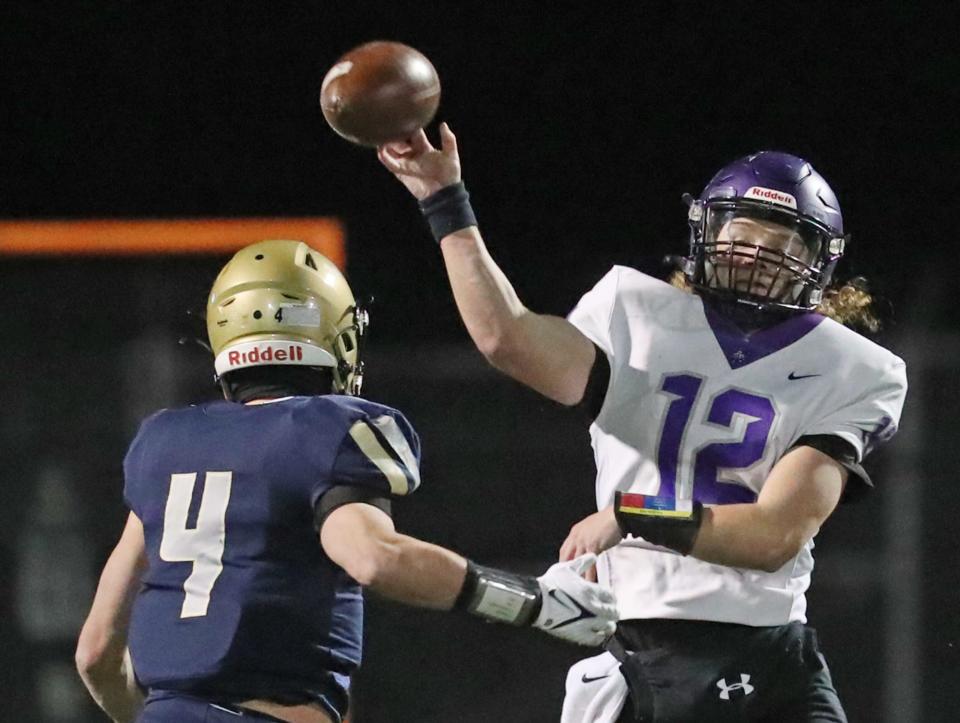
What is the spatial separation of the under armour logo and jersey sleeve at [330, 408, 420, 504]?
611 millimetres

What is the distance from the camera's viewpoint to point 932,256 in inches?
246

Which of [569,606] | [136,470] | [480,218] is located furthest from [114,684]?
[480,218]

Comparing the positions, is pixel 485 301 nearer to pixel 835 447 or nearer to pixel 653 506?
pixel 653 506

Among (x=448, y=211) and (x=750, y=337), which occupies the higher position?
(x=448, y=211)

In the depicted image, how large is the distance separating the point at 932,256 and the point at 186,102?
2.89 metres

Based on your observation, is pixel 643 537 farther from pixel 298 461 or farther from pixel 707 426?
pixel 298 461

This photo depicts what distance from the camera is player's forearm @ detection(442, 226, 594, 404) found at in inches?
104

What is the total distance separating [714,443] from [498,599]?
499mm

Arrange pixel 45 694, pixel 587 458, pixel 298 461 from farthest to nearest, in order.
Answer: pixel 587 458
pixel 45 694
pixel 298 461

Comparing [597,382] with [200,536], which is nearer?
[200,536]

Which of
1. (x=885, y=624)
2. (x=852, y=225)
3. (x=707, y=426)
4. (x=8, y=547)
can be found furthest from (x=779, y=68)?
(x=707, y=426)

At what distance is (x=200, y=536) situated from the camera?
8.64 feet

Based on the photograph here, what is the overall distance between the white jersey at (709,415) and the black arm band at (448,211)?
287 mm

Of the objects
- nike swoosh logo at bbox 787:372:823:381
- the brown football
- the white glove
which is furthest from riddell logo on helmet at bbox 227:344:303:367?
nike swoosh logo at bbox 787:372:823:381
